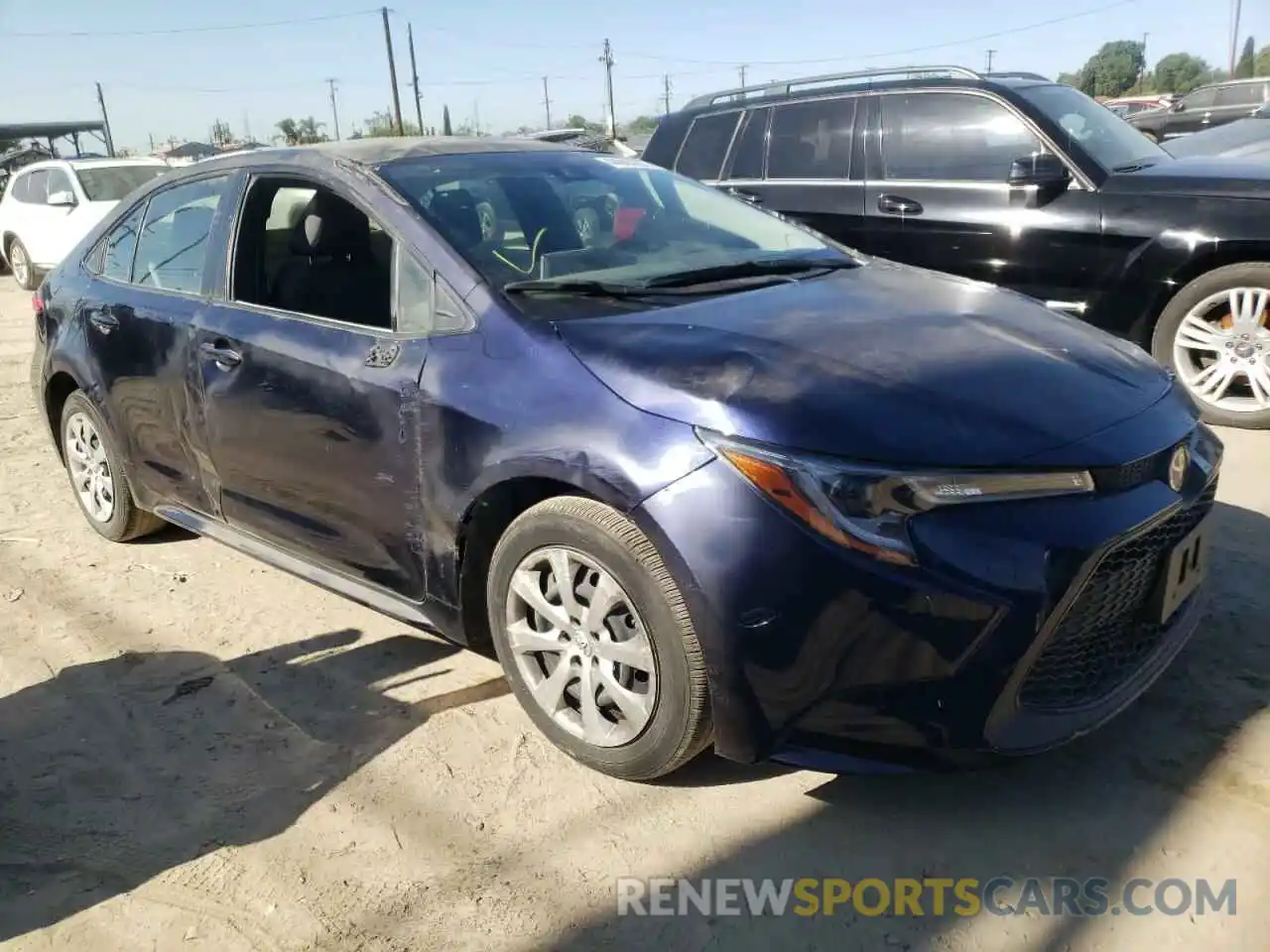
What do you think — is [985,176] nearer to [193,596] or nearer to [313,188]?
[313,188]

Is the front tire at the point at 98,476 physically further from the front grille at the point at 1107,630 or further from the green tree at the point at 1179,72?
the green tree at the point at 1179,72

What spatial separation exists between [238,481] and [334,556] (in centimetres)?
56

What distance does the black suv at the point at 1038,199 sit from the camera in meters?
5.23

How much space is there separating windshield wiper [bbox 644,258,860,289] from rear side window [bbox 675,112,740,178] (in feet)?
12.1

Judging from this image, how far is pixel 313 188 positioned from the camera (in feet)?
11.3

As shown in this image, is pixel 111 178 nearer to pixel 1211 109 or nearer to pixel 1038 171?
pixel 1038 171

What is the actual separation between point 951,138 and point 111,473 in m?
4.69

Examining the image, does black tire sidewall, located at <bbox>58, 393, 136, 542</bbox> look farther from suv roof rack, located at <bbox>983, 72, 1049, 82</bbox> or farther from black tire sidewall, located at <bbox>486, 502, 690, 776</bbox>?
suv roof rack, located at <bbox>983, 72, 1049, 82</bbox>

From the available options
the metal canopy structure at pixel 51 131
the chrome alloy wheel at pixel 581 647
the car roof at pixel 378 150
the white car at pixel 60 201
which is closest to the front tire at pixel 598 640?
the chrome alloy wheel at pixel 581 647

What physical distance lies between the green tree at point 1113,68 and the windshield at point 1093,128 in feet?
237

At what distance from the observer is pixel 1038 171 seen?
5480 mm

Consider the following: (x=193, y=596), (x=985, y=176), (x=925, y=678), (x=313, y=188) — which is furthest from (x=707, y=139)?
(x=925, y=678)

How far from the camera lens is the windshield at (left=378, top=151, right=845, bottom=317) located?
3.04m

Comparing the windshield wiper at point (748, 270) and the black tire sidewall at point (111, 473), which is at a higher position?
the windshield wiper at point (748, 270)
